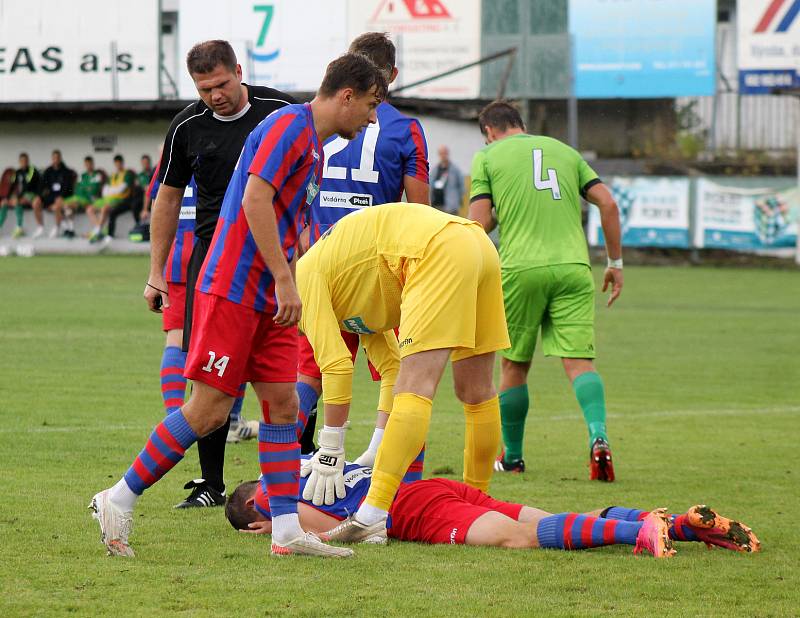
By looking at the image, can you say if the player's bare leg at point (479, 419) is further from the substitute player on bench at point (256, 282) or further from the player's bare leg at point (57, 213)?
the player's bare leg at point (57, 213)

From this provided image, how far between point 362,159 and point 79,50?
31759 mm

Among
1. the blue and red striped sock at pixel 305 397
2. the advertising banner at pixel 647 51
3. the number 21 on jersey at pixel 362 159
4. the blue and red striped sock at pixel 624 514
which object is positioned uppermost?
the advertising banner at pixel 647 51

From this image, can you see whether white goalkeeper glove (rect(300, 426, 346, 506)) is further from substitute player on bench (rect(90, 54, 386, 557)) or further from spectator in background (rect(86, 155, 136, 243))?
spectator in background (rect(86, 155, 136, 243))

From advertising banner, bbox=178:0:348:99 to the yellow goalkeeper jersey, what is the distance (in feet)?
101

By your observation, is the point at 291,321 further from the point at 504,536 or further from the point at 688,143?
the point at 688,143

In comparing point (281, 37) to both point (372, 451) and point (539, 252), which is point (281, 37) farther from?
point (372, 451)

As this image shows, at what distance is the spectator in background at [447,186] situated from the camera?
3067cm

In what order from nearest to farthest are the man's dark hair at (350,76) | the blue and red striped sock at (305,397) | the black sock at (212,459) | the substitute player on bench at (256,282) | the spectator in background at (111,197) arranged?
the substitute player on bench at (256,282) → the man's dark hair at (350,76) → the black sock at (212,459) → the blue and red striped sock at (305,397) → the spectator in background at (111,197)

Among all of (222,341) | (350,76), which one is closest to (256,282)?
(222,341)

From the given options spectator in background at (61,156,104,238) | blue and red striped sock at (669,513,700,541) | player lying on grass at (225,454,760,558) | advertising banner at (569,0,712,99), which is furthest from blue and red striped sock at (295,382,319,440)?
advertising banner at (569,0,712,99)

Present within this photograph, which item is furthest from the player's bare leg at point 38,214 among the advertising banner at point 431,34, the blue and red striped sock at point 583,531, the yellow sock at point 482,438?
the blue and red striped sock at point 583,531

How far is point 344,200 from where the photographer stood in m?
7.36

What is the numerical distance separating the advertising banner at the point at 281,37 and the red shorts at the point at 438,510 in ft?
102

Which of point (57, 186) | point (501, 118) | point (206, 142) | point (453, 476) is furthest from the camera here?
point (57, 186)
